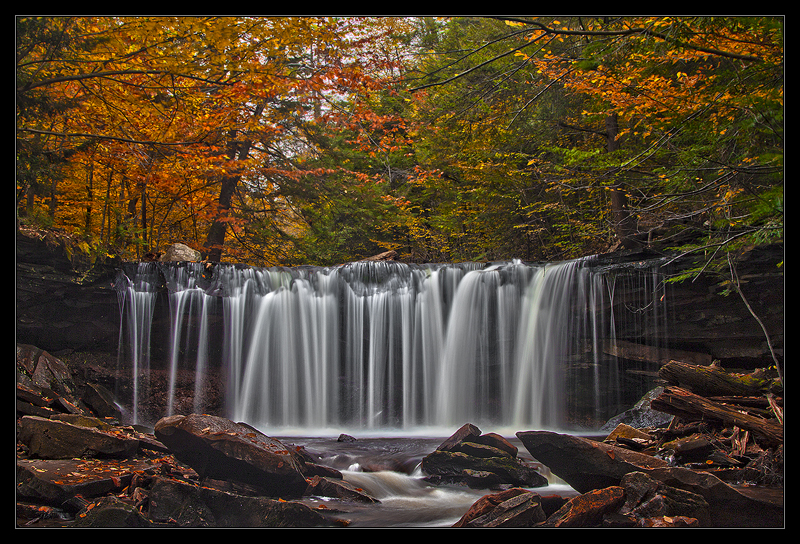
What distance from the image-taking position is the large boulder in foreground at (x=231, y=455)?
4582 mm

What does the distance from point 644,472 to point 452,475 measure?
2.14 meters

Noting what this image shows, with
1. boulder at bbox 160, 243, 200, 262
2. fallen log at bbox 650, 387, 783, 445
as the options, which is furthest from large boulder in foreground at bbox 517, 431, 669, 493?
boulder at bbox 160, 243, 200, 262

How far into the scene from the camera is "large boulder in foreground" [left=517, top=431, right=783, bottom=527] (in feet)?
12.9

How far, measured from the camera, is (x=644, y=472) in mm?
4395

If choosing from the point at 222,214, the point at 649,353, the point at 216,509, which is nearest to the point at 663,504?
the point at 216,509

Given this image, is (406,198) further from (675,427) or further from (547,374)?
(675,427)

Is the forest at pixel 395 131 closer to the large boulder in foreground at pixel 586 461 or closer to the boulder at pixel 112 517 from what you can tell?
the large boulder in foreground at pixel 586 461

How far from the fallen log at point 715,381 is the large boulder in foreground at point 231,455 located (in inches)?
182

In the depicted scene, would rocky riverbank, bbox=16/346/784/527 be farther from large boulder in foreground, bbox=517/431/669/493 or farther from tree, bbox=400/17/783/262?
tree, bbox=400/17/783/262

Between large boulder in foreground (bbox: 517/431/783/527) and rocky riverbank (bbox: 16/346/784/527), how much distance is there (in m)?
0.01

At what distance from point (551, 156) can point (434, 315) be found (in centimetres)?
536

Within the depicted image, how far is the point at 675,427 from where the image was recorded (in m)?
5.79

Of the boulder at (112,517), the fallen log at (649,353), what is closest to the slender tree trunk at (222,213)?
the boulder at (112,517)

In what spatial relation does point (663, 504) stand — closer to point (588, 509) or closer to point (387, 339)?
point (588, 509)
